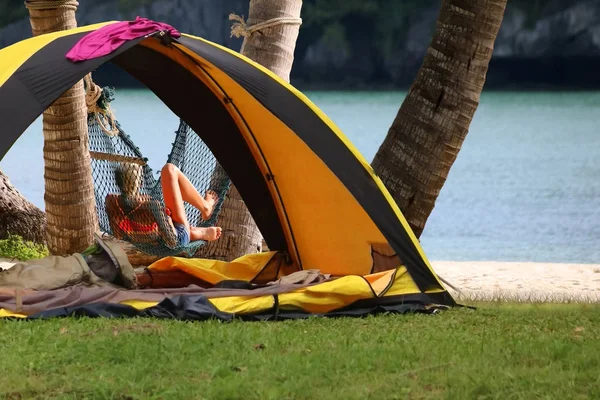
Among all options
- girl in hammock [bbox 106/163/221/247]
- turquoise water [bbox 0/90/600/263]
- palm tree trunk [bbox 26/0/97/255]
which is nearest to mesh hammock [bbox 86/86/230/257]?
girl in hammock [bbox 106/163/221/247]

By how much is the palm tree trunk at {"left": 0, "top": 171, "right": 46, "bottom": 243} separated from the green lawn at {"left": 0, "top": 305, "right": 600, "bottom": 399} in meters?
3.67

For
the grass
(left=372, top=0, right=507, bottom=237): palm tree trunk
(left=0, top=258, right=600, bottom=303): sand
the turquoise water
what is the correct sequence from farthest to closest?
1. the turquoise water
2. the grass
3. (left=0, top=258, right=600, bottom=303): sand
4. (left=372, top=0, right=507, bottom=237): palm tree trunk

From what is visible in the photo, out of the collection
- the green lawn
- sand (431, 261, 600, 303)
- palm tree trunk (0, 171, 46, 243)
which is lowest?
the green lawn

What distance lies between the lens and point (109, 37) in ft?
13.3

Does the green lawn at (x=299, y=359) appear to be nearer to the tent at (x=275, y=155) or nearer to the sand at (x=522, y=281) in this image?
the tent at (x=275, y=155)

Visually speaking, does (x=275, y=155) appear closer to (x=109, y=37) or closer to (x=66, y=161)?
(x=109, y=37)

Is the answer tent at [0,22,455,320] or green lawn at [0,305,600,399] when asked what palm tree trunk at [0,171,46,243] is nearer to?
tent at [0,22,455,320]

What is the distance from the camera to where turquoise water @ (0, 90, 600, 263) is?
13.8 m

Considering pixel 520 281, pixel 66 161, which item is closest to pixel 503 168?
pixel 520 281

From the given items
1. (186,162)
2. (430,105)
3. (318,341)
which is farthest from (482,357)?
(186,162)

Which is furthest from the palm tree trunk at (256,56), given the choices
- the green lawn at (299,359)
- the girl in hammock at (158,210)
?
the green lawn at (299,359)

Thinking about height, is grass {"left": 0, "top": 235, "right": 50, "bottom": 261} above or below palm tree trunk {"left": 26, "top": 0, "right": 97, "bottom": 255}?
below

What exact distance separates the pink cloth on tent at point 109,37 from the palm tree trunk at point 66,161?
4.82 ft

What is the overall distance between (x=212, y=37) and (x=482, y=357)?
1308 inches
